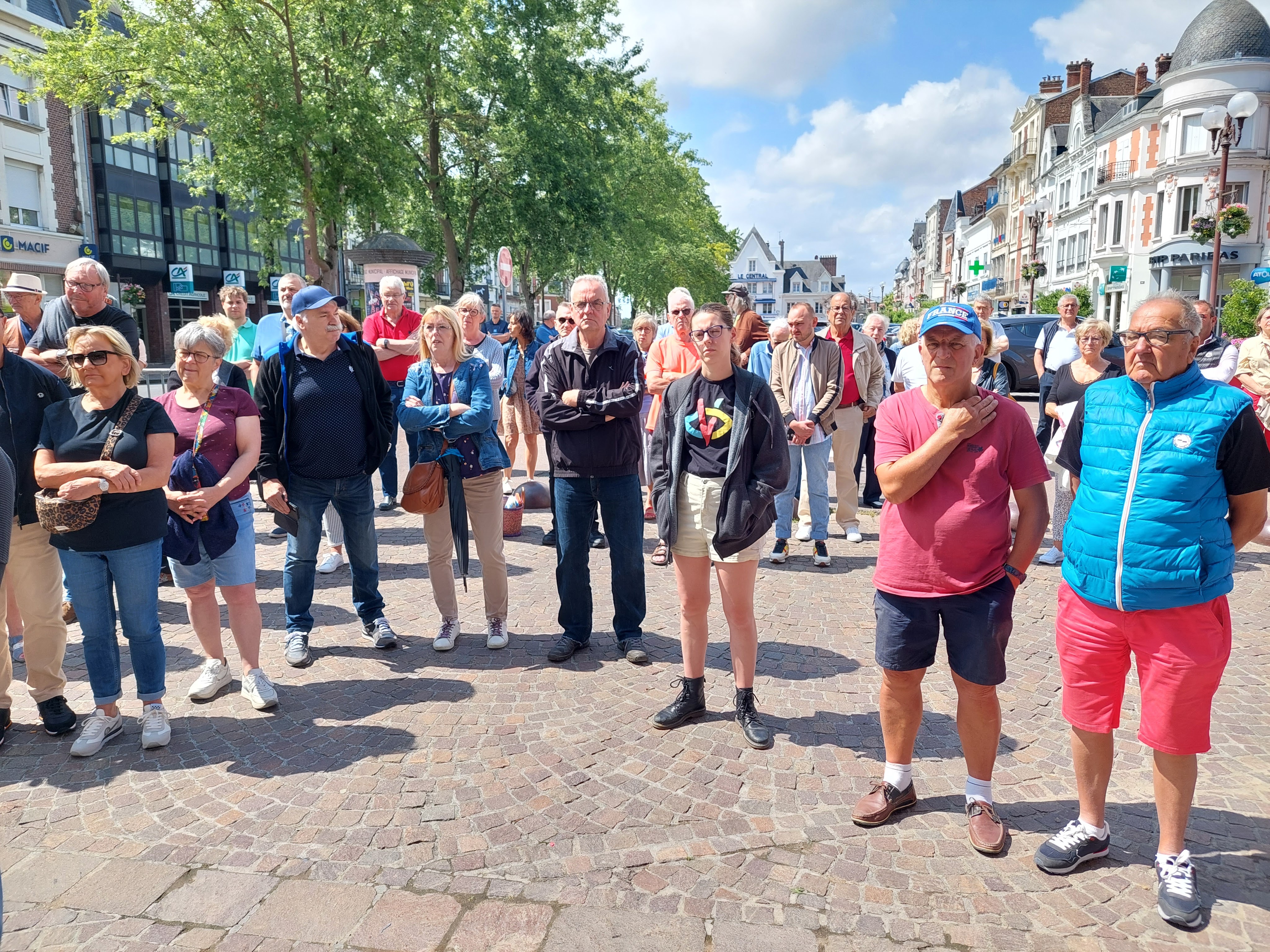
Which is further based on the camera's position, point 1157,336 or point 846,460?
point 846,460

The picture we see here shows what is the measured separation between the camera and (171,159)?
1647 inches

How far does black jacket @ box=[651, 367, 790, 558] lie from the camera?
395 cm

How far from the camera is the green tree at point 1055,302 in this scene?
4003 cm

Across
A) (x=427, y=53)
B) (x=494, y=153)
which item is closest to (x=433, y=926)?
(x=427, y=53)

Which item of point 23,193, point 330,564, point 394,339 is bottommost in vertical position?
point 330,564

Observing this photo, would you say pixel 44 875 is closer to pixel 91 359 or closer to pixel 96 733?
pixel 96 733

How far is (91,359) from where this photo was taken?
3.87 m

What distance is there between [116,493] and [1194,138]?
5301 centimetres

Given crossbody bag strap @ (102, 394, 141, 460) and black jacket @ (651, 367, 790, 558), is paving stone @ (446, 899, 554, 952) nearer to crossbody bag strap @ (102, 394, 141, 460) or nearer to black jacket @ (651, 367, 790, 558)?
black jacket @ (651, 367, 790, 558)

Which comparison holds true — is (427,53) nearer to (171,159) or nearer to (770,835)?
(770,835)

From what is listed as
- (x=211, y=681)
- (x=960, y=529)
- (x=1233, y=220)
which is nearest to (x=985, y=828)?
(x=960, y=529)

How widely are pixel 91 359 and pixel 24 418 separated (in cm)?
71

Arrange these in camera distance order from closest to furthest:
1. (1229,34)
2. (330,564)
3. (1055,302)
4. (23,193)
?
(330,564), (23,193), (1229,34), (1055,302)

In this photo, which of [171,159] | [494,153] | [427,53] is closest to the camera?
[427,53]
